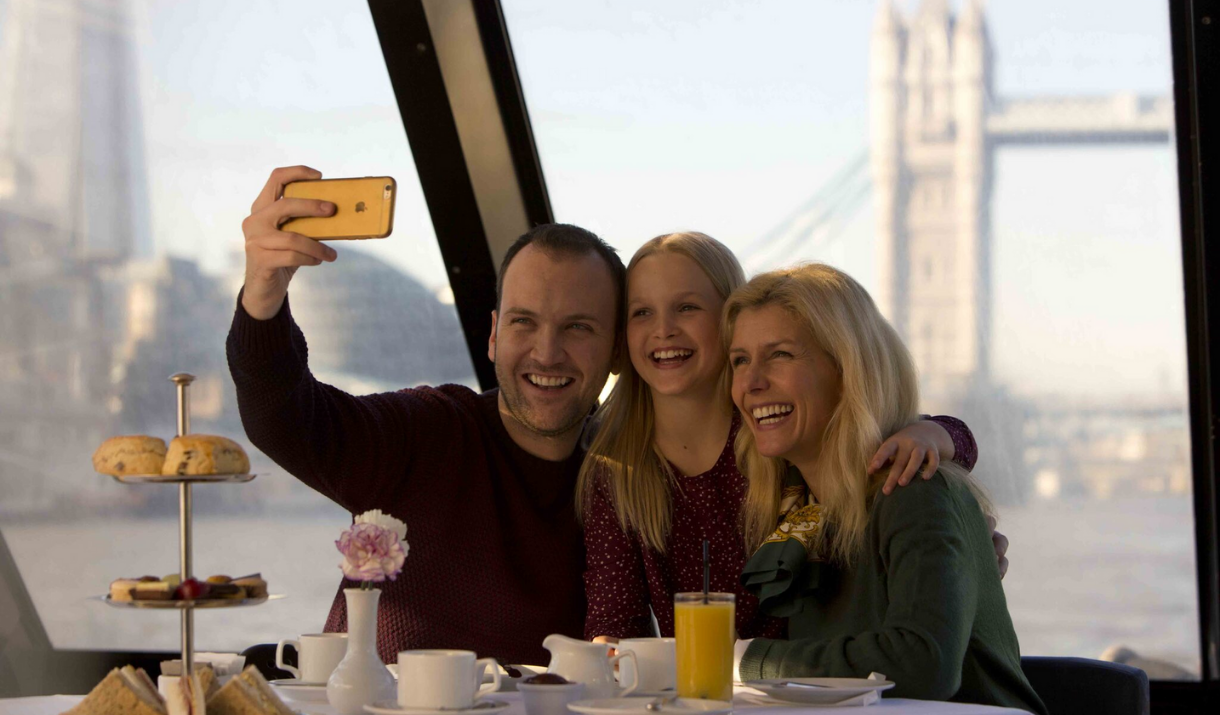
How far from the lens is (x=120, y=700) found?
1323mm

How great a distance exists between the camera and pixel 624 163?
3.18 metres

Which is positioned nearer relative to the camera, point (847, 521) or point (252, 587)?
point (252, 587)

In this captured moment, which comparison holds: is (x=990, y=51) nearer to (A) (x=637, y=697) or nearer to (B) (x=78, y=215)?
(A) (x=637, y=697)

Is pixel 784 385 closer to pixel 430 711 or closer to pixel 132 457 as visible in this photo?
pixel 430 711

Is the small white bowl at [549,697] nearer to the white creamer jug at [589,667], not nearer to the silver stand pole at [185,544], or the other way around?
the white creamer jug at [589,667]

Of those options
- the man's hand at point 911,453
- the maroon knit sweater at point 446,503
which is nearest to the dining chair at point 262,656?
the maroon knit sweater at point 446,503

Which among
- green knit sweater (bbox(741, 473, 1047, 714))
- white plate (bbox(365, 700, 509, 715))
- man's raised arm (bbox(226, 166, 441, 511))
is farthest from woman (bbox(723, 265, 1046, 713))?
man's raised arm (bbox(226, 166, 441, 511))

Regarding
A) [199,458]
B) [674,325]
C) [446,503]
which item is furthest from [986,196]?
[199,458]

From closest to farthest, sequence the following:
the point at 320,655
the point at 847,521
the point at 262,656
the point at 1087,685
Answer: the point at 320,655, the point at 847,521, the point at 1087,685, the point at 262,656

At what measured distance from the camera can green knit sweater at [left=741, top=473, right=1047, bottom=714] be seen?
5.62 feet

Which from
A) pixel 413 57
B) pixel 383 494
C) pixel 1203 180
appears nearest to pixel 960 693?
pixel 383 494

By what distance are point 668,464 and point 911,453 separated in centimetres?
57

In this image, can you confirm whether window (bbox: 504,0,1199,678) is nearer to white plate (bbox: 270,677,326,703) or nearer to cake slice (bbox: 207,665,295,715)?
white plate (bbox: 270,677,326,703)

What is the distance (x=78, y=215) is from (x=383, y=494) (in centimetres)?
156
